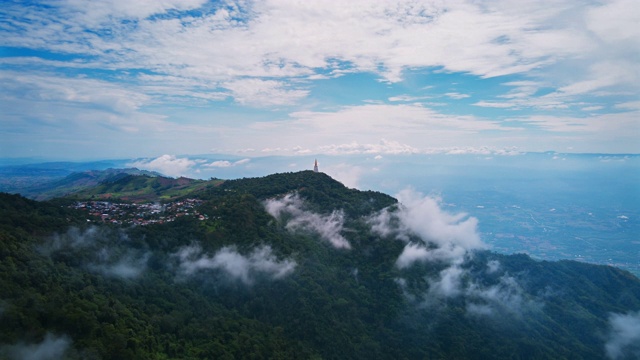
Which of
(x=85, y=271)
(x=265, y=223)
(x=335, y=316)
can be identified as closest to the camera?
(x=85, y=271)

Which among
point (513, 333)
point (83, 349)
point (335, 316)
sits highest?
point (83, 349)

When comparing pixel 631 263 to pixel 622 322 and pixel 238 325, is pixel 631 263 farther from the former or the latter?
pixel 238 325

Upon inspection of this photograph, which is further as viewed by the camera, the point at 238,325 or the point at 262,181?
the point at 262,181

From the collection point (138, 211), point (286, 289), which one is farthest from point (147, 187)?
point (286, 289)

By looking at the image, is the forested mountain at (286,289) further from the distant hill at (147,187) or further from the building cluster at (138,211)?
the distant hill at (147,187)

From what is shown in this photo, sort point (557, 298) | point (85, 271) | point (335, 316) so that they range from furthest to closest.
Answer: point (557, 298), point (335, 316), point (85, 271)

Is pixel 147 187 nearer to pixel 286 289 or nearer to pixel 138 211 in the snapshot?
pixel 138 211

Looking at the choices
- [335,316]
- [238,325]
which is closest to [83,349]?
[238,325]
